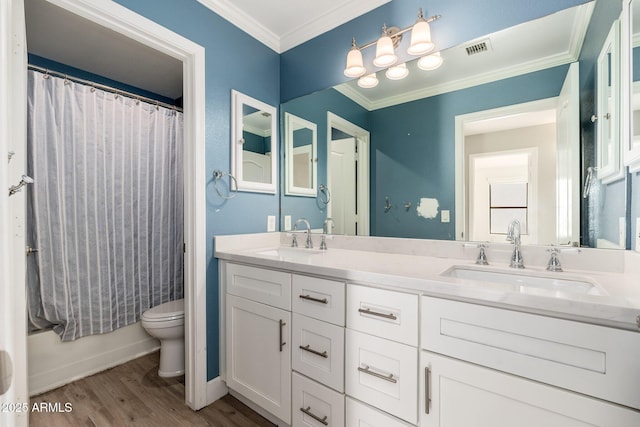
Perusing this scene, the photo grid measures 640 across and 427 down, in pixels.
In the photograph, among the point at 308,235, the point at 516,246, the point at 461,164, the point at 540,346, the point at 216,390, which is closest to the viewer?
the point at 540,346

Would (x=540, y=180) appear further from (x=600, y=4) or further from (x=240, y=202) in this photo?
(x=240, y=202)

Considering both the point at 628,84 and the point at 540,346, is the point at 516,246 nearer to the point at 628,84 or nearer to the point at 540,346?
the point at 540,346

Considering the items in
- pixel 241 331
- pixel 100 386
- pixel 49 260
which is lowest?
pixel 100 386

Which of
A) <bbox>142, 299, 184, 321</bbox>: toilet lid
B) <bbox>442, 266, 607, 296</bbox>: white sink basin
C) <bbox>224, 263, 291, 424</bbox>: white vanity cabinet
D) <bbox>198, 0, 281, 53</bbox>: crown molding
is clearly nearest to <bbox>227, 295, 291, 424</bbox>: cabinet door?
<bbox>224, 263, 291, 424</bbox>: white vanity cabinet

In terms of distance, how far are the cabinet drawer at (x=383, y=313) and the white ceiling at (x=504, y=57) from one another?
3.85ft

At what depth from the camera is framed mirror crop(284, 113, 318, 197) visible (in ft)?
6.99

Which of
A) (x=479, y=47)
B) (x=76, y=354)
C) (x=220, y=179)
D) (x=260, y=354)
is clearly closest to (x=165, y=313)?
(x=76, y=354)

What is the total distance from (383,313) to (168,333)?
162 cm

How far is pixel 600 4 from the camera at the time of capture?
1171 mm

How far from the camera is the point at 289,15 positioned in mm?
1907

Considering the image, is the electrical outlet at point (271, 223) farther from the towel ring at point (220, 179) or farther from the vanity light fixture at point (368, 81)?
the vanity light fixture at point (368, 81)

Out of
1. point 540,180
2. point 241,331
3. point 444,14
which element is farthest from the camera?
point 241,331

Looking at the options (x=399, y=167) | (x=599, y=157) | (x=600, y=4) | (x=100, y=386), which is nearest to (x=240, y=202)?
(x=399, y=167)

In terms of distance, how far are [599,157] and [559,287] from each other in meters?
0.56
